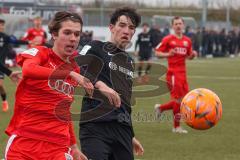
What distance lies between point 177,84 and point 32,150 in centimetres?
851

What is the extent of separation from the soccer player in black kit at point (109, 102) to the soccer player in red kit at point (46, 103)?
0.78 m

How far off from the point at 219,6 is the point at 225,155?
70345 millimetres

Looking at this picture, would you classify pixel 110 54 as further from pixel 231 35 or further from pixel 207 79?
pixel 231 35

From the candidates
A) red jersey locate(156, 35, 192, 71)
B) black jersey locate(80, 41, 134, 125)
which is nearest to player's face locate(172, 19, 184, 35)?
red jersey locate(156, 35, 192, 71)

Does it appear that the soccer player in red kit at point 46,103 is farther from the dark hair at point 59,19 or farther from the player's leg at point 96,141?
the player's leg at point 96,141

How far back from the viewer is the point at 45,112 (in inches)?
221

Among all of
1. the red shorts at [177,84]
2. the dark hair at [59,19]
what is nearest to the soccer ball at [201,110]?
the dark hair at [59,19]

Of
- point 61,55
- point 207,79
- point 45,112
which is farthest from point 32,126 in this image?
point 207,79

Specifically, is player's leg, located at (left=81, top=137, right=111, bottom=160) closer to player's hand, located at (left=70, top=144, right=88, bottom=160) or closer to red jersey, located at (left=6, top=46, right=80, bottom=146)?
player's hand, located at (left=70, top=144, right=88, bottom=160)

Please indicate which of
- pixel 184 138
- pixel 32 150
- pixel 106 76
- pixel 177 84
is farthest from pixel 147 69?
pixel 32 150

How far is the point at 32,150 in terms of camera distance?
5516 millimetres

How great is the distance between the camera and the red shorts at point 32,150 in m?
5.49

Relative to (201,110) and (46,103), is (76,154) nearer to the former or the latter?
(46,103)

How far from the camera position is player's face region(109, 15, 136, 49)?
649cm
